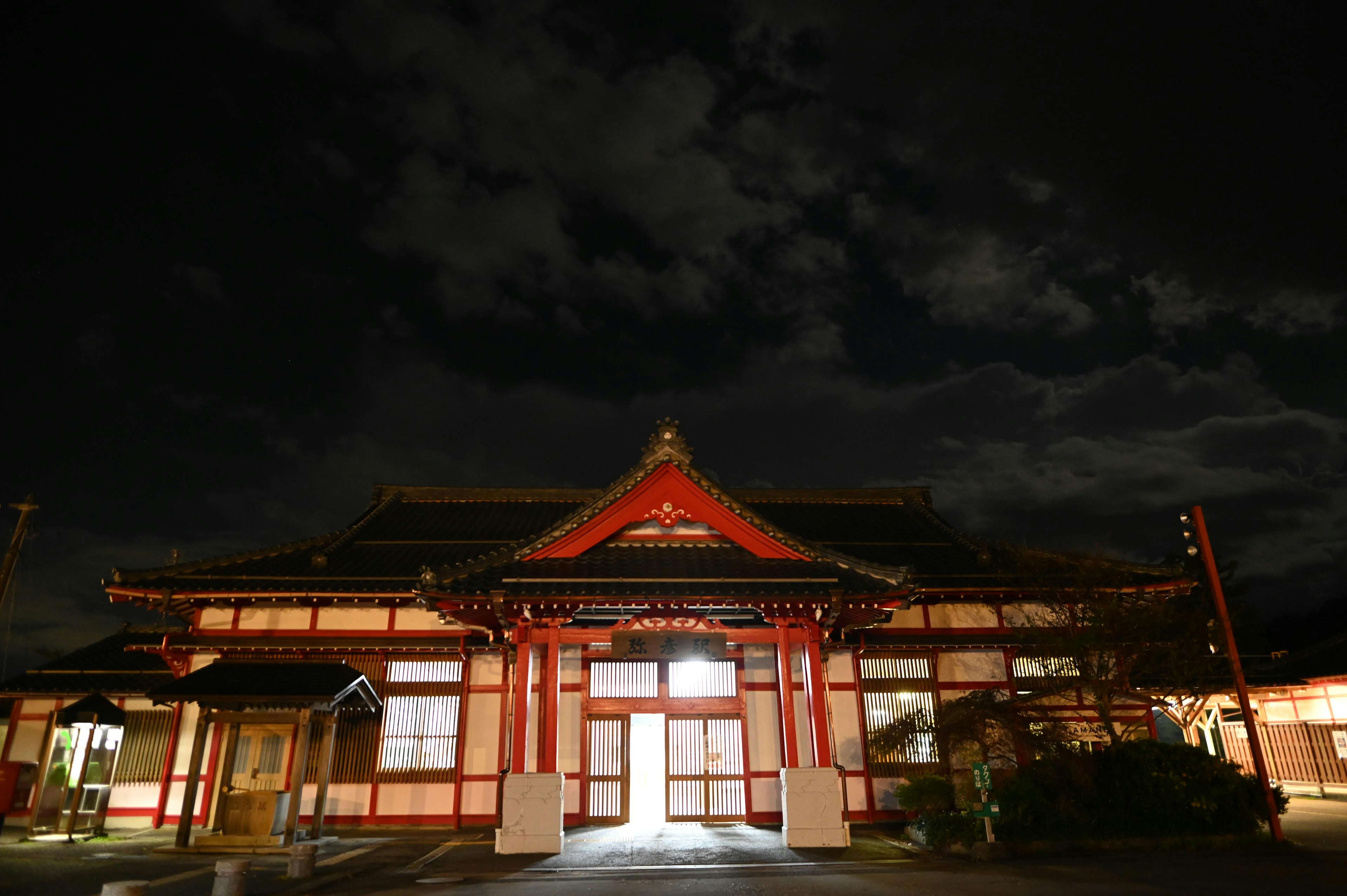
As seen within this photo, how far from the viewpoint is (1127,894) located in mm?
9750

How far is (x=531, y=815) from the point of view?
13.1 metres

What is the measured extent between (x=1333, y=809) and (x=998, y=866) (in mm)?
Result: 13795

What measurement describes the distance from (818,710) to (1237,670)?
8.04m

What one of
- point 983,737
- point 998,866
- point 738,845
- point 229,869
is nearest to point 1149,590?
point 983,737

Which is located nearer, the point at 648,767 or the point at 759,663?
the point at 759,663

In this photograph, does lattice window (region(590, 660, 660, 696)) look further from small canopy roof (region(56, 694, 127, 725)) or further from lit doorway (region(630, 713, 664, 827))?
small canopy roof (region(56, 694, 127, 725))

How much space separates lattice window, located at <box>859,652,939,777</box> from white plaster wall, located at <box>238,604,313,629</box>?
13.4 meters

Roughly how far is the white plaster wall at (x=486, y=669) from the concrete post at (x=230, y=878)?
7811mm

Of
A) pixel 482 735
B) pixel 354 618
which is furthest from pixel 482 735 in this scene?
pixel 354 618

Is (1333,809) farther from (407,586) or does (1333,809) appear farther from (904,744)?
(407,586)

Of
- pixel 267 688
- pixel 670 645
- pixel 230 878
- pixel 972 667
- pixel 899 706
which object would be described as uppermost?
pixel 670 645

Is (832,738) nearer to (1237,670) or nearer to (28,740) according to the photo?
(1237,670)

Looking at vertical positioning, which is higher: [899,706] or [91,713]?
[91,713]

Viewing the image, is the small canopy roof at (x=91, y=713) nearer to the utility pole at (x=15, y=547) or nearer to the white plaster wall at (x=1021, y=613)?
the utility pole at (x=15, y=547)
